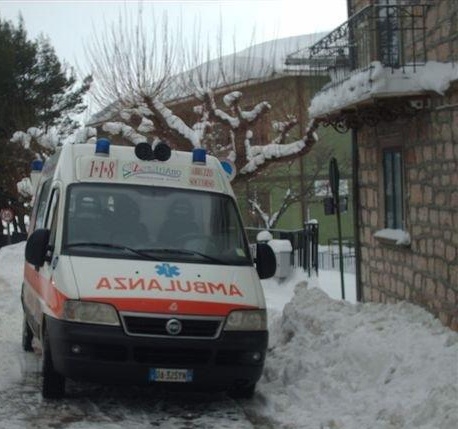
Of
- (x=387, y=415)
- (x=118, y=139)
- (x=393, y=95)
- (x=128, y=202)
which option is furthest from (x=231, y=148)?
(x=387, y=415)

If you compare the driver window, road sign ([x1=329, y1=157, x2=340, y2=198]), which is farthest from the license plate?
road sign ([x1=329, y1=157, x2=340, y2=198])

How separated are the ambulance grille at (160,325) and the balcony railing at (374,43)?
4064 millimetres

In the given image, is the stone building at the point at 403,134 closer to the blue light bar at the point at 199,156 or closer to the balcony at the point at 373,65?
the balcony at the point at 373,65

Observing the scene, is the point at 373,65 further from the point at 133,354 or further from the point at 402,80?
→ the point at 133,354

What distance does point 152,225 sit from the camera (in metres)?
7.90

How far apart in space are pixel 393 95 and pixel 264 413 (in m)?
3.93

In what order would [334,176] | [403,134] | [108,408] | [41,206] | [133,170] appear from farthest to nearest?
[334,176], [403,134], [41,206], [133,170], [108,408]

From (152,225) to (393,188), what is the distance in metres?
4.53

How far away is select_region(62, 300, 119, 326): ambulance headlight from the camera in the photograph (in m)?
6.92

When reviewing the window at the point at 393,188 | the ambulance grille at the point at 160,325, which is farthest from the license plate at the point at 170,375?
the window at the point at 393,188

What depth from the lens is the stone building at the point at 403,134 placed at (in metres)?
9.23

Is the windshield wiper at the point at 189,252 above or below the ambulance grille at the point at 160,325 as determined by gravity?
above

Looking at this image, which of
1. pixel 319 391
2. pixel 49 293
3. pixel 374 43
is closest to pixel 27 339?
pixel 49 293

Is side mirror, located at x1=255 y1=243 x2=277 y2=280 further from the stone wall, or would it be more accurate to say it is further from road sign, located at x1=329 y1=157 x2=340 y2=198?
road sign, located at x1=329 y1=157 x2=340 y2=198
